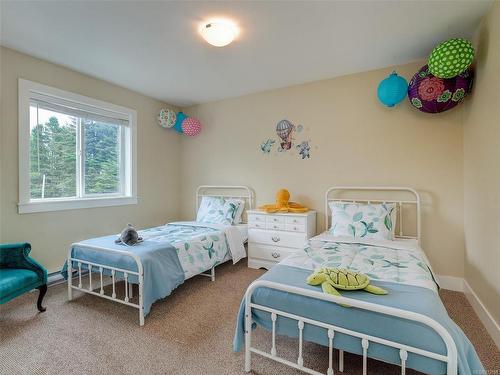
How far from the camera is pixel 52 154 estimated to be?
2965mm

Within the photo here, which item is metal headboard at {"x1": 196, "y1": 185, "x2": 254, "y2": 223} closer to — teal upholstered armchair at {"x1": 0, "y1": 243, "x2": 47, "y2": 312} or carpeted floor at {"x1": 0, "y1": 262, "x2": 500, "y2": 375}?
carpeted floor at {"x1": 0, "y1": 262, "x2": 500, "y2": 375}

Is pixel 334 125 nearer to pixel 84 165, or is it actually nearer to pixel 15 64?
pixel 84 165

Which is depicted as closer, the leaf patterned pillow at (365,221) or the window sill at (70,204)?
the leaf patterned pillow at (365,221)

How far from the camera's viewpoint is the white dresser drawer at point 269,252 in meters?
3.17

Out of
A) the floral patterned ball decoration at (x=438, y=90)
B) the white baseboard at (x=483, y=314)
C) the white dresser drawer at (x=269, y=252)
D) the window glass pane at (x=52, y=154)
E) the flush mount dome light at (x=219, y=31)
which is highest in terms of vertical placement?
the flush mount dome light at (x=219, y=31)

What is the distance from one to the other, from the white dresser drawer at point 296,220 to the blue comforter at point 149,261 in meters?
1.37

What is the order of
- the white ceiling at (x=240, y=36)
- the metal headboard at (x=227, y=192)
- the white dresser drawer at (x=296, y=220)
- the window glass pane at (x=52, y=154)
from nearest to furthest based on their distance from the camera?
the white ceiling at (x=240, y=36) → the window glass pane at (x=52, y=154) → the white dresser drawer at (x=296, y=220) → the metal headboard at (x=227, y=192)

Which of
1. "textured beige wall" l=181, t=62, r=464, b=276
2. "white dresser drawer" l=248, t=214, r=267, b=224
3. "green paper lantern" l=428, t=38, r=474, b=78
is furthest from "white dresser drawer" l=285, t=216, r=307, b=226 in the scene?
"green paper lantern" l=428, t=38, r=474, b=78

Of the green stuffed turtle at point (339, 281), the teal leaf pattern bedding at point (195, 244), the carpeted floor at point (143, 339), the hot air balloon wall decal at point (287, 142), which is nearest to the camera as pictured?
the green stuffed turtle at point (339, 281)

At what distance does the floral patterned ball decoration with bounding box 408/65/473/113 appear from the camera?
7.50 ft

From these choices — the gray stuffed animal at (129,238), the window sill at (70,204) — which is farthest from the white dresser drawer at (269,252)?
the window sill at (70,204)

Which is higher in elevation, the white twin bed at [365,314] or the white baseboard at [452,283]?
the white twin bed at [365,314]

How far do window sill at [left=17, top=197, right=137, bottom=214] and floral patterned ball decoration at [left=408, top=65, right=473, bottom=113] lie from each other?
12.1ft

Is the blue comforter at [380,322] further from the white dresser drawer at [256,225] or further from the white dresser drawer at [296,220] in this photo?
the white dresser drawer at [256,225]
